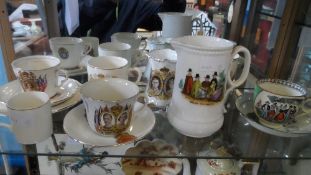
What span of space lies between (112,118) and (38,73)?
0.16 meters

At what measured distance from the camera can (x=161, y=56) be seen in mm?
471

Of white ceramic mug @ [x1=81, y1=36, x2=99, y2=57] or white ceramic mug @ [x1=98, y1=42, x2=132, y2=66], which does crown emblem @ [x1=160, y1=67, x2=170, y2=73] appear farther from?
white ceramic mug @ [x1=81, y1=36, x2=99, y2=57]

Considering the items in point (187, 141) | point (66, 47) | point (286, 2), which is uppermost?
point (286, 2)

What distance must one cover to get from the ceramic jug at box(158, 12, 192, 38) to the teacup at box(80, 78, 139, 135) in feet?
0.65

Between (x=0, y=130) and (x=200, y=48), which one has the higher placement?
(x=200, y=48)

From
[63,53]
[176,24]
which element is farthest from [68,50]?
[176,24]

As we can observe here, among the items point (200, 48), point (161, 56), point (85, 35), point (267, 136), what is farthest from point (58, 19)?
point (267, 136)

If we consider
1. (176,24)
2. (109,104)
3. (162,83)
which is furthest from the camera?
(176,24)

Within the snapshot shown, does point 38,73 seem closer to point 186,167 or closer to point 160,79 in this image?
point 160,79

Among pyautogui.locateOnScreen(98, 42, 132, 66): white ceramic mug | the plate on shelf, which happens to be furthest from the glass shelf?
pyautogui.locateOnScreen(98, 42, 132, 66): white ceramic mug

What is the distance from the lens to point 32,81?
1.39 ft

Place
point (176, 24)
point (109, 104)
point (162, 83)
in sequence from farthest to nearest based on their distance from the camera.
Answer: point (176, 24) < point (162, 83) < point (109, 104)

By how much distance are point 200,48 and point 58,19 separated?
1.23 ft

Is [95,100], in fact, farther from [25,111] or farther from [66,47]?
[66,47]
